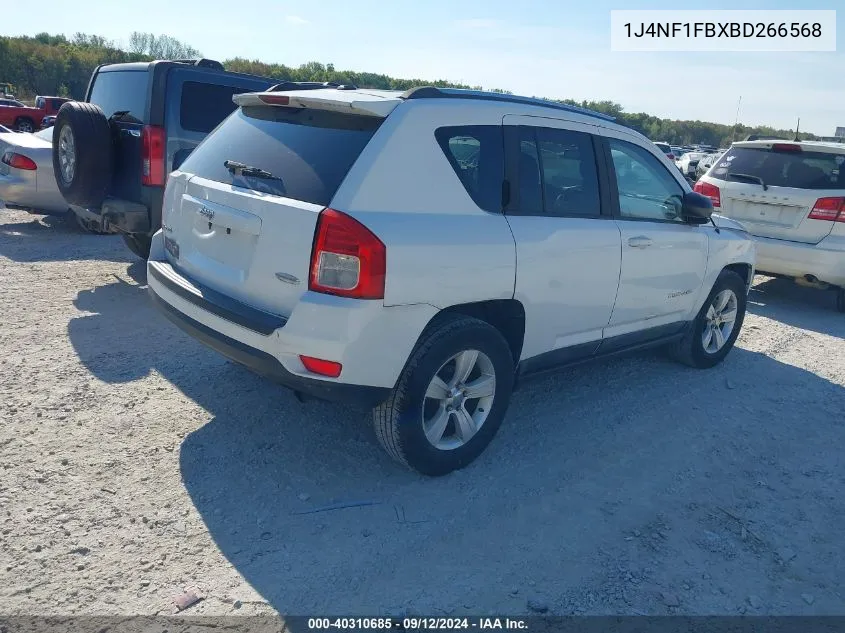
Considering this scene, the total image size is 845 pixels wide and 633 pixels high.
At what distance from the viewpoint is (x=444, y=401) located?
11.9 ft

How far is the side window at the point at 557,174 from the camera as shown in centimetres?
388

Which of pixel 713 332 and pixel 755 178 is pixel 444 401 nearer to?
pixel 713 332

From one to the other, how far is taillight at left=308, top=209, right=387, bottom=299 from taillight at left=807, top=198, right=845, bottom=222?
6057mm

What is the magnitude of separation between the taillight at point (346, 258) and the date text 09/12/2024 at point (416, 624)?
129 centimetres

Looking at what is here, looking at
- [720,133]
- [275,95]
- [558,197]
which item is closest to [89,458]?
[275,95]

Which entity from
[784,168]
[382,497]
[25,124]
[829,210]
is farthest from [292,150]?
[25,124]

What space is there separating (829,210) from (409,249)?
5.94 metres

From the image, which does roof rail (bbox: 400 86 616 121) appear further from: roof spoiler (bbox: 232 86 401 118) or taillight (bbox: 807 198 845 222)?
taillight (bbox: 807 198 845 222)

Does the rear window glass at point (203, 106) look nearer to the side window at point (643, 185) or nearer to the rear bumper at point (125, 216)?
the rear bumper at point (125, 216)

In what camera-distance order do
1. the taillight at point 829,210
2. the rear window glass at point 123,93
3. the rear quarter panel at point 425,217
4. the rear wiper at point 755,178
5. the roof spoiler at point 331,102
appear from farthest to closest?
1. the rear wiper at point 755,178
2. the taillight at point 829,210
3. the rear window glass at point 123,93
4. the roof spoiler at point 331,102
5. the rear quarter panel at point 425,217

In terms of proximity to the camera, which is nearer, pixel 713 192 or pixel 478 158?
pixel 478 158

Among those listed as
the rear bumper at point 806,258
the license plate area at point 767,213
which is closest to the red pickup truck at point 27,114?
the license plate area at point 767,213

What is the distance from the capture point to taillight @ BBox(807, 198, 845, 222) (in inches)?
284

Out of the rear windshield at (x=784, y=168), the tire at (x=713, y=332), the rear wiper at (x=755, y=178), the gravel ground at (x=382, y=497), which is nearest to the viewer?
the gravel ground at (x=382, y=497)
